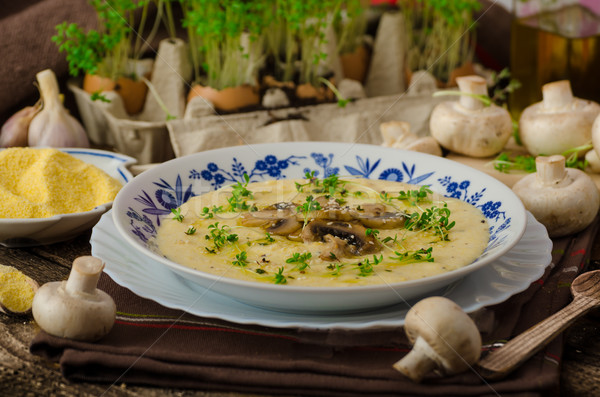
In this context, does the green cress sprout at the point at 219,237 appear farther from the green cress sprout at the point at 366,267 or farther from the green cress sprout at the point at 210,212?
the green cress sprout at the point at 366,267

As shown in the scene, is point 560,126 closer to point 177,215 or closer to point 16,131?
point 177,215

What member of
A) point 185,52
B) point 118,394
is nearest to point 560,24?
point 185,52

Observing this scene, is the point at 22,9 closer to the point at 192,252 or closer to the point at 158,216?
the point at 158,216

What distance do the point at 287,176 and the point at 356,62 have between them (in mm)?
1821

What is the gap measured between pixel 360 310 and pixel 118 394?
0.62 metres

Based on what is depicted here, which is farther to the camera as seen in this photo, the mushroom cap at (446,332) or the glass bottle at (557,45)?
the glass bottle at (557,45)

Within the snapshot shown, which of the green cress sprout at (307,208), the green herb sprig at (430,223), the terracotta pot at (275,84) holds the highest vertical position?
the green cress sprout at (307,208)

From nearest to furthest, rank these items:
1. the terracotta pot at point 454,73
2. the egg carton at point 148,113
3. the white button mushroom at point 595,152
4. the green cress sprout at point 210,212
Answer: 1. the green cress sprout at point 210,212
2. the white button mushroom at point 595,152
3. the egg carton at point 148,113
4. the terracotta pot at point 454,73

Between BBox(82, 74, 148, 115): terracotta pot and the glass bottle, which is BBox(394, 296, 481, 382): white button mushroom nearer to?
the glass bottle

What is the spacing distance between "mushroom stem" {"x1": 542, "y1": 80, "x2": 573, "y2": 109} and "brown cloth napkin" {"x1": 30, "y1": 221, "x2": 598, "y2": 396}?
1.26 metres

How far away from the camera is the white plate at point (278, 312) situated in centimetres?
165

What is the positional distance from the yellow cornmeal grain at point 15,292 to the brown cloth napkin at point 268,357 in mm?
269

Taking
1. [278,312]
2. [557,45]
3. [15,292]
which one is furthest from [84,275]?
[557,45]

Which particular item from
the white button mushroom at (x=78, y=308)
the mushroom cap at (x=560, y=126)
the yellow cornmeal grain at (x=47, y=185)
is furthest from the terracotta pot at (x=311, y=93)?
the white button mushroom at (x=78, y=308)
